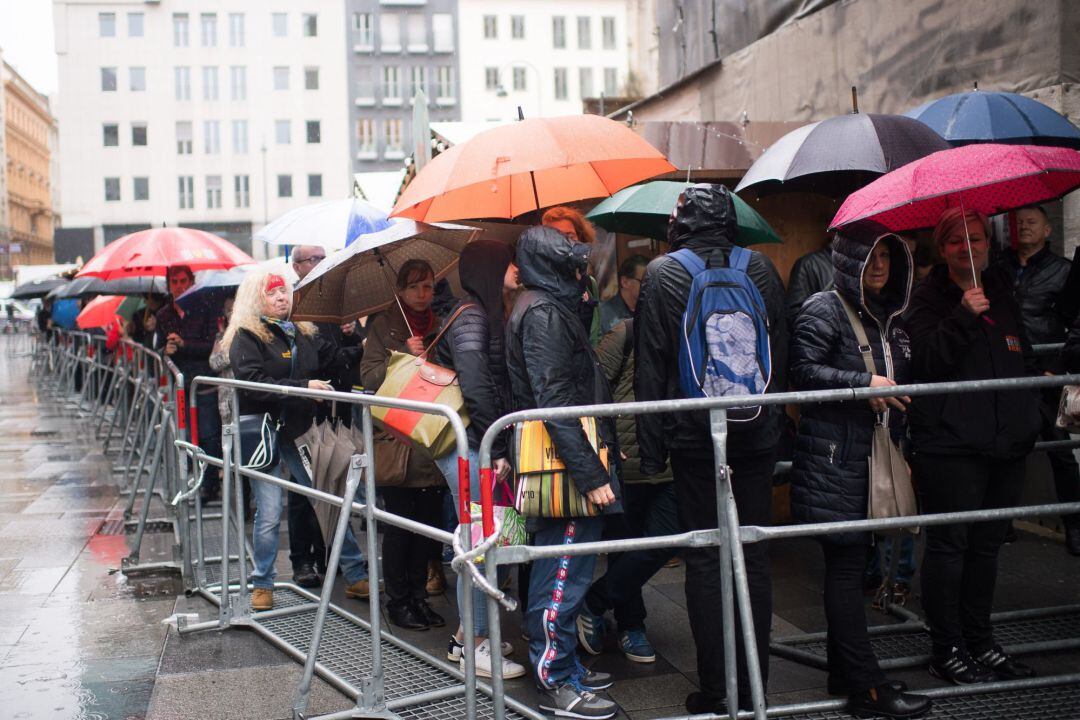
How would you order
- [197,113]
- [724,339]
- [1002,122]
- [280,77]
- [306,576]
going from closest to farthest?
1. [724,339]
2. [1002,122]
3. [306,576]
4. [197,113]
5. [280,77]

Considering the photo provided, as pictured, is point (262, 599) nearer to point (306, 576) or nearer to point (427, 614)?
point (306, 576)

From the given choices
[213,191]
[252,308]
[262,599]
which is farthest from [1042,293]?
[213,191]

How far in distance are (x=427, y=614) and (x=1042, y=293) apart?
4.11 m

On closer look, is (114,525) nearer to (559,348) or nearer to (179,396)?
(179,396)

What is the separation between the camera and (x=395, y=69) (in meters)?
70.7

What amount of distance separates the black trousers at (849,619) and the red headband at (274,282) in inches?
140

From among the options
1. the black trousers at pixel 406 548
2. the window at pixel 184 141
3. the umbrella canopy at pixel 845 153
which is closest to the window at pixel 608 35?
the window at pixel 184 141

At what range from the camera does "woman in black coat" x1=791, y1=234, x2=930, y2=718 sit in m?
4.21

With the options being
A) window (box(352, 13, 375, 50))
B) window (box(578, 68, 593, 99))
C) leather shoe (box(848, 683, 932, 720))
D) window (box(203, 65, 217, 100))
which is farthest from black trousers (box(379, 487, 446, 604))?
window (box(352, 13, 375, 50))

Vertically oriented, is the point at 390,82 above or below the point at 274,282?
above

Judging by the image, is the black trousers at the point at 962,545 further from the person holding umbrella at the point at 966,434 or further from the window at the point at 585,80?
the window at the point at 585,80

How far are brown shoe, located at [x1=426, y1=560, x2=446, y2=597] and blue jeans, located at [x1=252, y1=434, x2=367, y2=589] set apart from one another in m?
0.39

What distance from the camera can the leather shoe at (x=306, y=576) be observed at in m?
6.63

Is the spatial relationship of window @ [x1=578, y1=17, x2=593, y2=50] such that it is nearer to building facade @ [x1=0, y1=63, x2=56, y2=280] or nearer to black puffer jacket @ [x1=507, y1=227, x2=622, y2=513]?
building facade @ [x1=0, y1=63, x2=56, y2=280]
